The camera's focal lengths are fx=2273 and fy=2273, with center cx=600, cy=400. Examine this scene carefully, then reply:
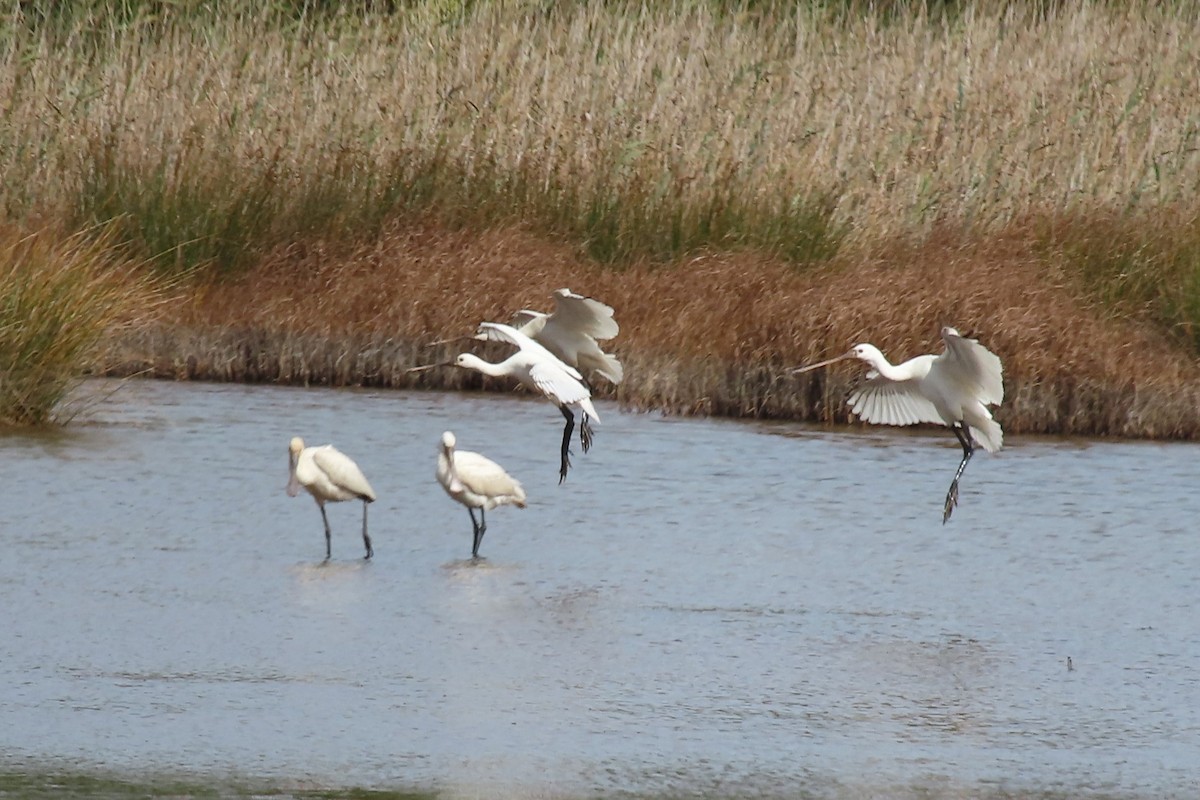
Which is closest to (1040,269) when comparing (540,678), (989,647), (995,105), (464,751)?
(995,105)

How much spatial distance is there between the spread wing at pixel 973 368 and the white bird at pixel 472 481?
6.00ft

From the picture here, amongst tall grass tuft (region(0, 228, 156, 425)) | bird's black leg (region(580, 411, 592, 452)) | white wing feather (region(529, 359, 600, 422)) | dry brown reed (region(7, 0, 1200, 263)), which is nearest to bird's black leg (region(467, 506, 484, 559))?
white wing feather (region(529, 359, 600, 422))

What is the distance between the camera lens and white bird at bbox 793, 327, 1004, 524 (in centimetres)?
930

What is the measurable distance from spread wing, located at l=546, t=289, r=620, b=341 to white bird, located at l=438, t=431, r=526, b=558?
130 cm

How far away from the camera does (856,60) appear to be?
52.7 ft

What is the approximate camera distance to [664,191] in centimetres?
1436

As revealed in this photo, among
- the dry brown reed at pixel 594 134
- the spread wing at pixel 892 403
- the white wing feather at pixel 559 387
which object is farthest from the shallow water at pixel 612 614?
the dry brown reed at pixel 594 134

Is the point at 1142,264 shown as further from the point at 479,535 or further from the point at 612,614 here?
the point at 612,614

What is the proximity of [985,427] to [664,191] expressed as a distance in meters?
5.02

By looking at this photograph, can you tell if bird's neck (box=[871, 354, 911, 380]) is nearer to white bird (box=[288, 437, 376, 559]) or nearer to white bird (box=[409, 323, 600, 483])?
white bird (box=[409, 323, 600, 483])

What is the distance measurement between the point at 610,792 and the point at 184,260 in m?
9.14

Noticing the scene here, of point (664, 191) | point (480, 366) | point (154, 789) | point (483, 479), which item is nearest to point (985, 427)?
point (480, 366)

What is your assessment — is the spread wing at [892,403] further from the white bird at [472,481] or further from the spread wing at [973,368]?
the white bird at [472,481]

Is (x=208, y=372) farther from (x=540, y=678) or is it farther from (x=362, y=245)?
(x=540, y=678)
